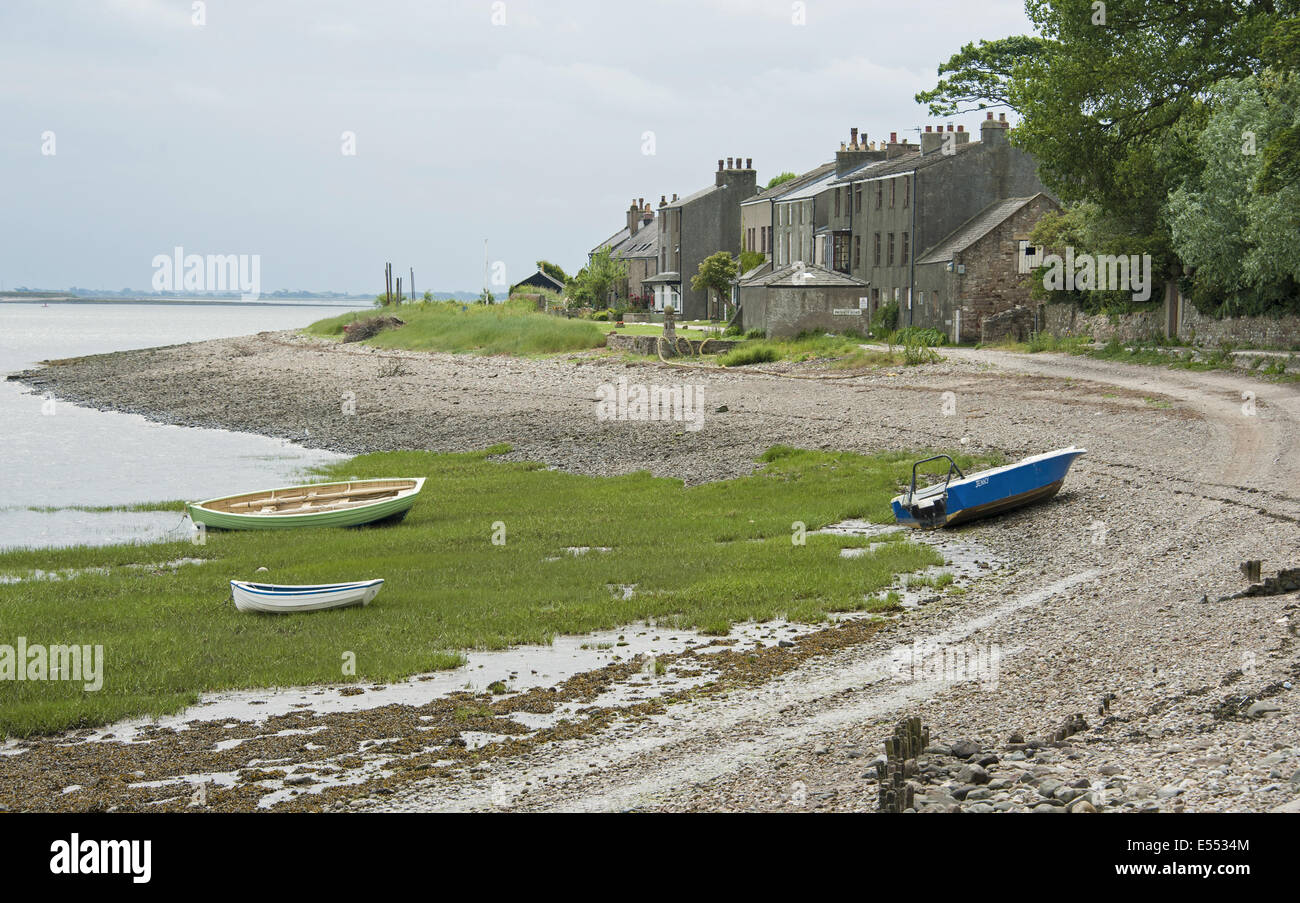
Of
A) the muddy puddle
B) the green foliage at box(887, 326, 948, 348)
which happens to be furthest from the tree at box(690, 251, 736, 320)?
the muddy puddle

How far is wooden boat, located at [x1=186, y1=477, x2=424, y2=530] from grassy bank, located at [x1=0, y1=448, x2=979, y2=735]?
47cm

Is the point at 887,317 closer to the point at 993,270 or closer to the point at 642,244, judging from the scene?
the point at 993,270

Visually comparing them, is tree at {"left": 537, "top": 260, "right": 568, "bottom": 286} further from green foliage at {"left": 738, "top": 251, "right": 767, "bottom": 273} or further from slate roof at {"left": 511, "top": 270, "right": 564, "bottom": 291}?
green foliage at {"left": 738, "top": 251, "right": 767, "bottom": 273}

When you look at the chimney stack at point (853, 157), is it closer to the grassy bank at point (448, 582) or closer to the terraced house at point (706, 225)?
the terraced house at point (706, 225)

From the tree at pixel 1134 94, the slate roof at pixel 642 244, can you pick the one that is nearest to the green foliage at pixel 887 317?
the tree at pixel 1134 94

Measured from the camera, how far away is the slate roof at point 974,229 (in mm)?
57938

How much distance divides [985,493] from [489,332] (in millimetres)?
55678

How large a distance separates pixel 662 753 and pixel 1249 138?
31327mm

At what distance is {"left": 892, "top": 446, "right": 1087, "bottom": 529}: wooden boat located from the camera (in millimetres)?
23000

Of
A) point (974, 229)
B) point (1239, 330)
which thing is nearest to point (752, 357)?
point (974, 229)

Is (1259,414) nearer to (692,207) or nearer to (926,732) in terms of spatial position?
(926,732)
